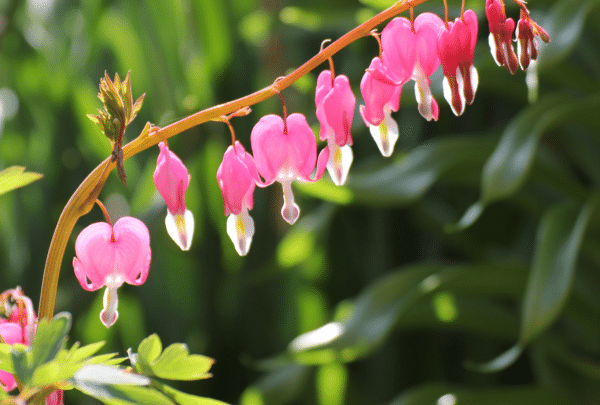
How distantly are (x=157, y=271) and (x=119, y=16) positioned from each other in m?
0.66

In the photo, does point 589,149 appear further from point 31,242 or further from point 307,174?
point 31,242

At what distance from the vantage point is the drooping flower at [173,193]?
0.95 feet

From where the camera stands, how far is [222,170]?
0.95 feet

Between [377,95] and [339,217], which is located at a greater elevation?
[377,95]

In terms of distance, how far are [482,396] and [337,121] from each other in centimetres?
70

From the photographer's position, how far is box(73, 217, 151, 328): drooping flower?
11.1 inches

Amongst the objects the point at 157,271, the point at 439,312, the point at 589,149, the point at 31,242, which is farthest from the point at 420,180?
the point at 31,242

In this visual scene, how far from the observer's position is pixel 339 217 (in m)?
1.25

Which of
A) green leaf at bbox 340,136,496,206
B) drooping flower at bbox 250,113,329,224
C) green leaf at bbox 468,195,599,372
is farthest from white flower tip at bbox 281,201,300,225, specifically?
green leaf at bbox 340,136,496,206

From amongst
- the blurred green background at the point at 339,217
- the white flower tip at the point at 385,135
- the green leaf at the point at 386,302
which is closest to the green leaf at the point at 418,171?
the blurred green background at the point at 339,217

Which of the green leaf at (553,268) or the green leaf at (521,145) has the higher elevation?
the green leaf at (521,145)

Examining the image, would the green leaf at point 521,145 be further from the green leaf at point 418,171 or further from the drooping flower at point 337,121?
the drooping flower at point 337,121

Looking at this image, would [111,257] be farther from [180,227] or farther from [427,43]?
[427,43]

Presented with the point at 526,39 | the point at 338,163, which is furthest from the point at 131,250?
the point at 526,39
